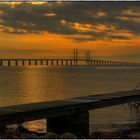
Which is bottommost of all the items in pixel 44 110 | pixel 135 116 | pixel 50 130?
pixel 135 116

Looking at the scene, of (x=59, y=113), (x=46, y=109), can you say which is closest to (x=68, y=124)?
(x=59, y=113)

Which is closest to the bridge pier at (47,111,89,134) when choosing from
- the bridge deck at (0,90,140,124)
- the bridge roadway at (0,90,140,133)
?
the bridge roadway at (0,90,140,133)

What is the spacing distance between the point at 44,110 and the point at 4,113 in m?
2.29

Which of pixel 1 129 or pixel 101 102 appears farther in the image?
pixel 101 102

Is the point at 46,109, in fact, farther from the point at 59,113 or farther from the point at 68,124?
the point at 68,124

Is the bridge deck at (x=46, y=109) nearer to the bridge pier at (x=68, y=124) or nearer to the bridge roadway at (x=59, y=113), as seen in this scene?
the bridge roadway at (x=59, y=113)

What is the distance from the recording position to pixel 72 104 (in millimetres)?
23047

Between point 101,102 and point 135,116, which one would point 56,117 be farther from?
point 135,116

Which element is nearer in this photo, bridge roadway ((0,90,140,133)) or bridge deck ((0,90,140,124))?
bridge deck ((0,90,140,124))

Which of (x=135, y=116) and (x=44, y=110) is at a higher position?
(x=44, y=110)

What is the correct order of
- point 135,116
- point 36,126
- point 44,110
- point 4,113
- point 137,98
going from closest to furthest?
1. point 4,113
2. point 44,110
3. point 36,126
4. point 137,98
5. point 135,116

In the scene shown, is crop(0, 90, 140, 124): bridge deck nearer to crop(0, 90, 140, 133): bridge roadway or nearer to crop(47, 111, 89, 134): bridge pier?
crop(0, 90, 140, 133): bridge roadway

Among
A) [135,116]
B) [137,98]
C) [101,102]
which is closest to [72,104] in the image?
[101,102]

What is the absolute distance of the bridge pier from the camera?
73.6 feet
